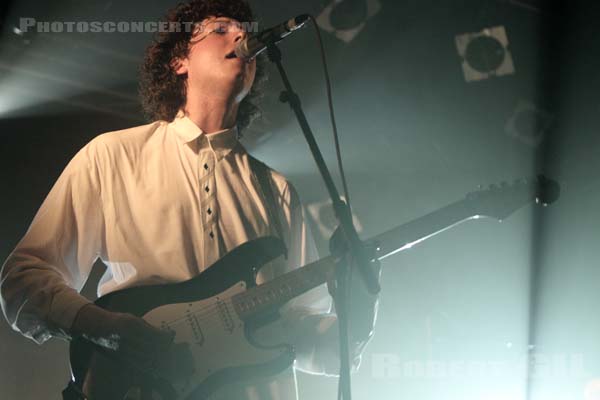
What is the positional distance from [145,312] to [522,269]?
2.80m

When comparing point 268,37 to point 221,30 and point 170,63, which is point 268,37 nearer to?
point 221,30

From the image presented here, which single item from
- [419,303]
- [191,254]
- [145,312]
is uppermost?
[191,254]

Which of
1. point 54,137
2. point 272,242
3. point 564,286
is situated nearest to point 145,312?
point 272,242

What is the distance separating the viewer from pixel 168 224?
199 centimetres

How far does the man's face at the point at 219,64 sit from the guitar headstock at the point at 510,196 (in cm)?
81

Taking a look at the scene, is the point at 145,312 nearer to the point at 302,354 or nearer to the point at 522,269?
the point at 302,354

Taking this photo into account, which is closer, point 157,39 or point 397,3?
point 157,39

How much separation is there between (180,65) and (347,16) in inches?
61.9

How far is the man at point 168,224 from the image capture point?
5.82ft

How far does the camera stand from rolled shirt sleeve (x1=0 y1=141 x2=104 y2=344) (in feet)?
5.83

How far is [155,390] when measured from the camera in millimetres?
1719

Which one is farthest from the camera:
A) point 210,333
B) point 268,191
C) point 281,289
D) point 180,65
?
point 180,65

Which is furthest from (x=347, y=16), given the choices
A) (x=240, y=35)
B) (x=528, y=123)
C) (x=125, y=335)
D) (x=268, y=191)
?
(x=125, y=335)

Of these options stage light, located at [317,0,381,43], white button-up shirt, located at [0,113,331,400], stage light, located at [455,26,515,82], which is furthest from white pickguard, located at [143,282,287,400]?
stage light, located at [455,26,515,82]
